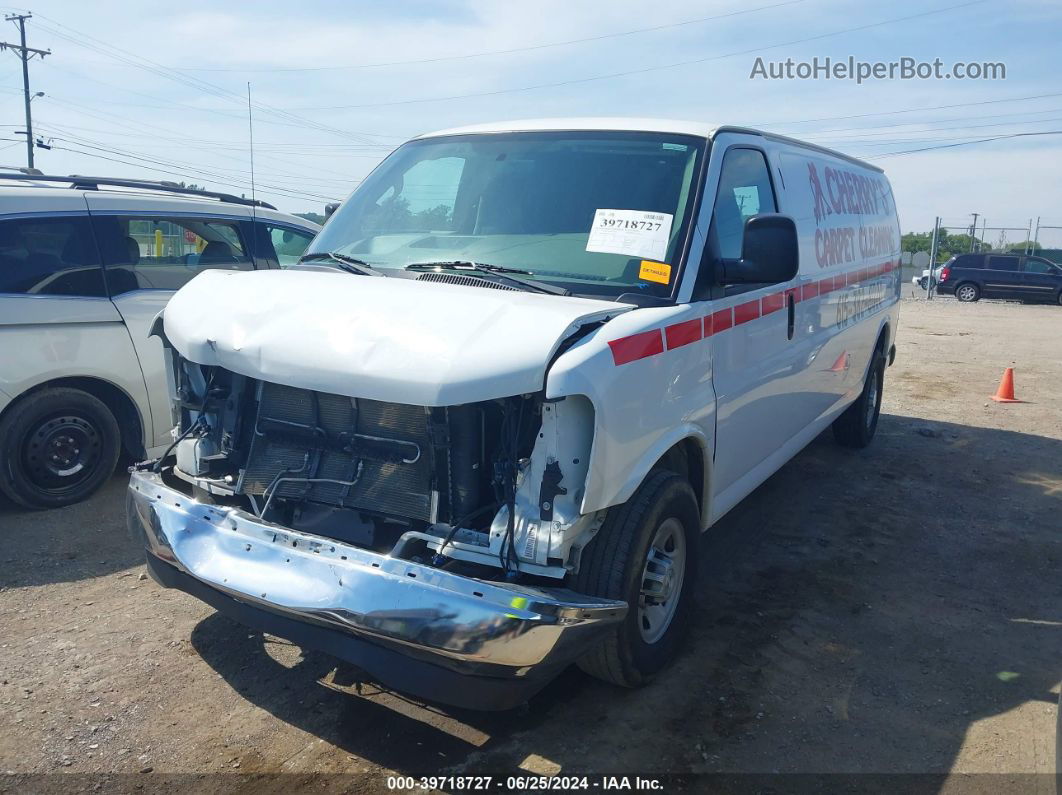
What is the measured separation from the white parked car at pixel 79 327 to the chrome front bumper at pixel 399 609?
8.06ft

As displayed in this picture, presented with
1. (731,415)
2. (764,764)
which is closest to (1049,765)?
(764,764)

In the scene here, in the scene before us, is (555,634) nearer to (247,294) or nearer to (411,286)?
(411,286)

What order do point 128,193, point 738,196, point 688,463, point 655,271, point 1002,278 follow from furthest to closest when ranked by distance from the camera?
point 1002,278 → point 128,193 → point 738,196 → point 688,463 → point 655,271

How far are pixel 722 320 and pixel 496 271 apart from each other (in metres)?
1.04

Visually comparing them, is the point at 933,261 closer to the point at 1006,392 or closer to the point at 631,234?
the point at 1006,392

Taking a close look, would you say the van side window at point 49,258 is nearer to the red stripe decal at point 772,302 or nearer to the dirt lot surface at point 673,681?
the dirt lot surface at point 673,681

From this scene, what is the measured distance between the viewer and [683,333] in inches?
142

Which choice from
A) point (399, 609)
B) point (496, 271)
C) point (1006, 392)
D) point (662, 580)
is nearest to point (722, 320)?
point (496, 271)

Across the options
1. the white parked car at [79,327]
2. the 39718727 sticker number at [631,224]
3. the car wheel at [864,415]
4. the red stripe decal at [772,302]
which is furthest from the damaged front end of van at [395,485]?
the car wheel at [864,415]

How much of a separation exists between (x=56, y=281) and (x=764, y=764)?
4933mm

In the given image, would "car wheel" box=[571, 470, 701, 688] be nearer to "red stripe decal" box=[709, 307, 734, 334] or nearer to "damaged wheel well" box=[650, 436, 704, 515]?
"damaged wheel well" box=[650, 436, 704, 515]

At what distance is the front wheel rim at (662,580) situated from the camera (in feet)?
11.7

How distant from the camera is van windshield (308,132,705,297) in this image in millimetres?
3809

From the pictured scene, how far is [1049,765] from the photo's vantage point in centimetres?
→ 332
